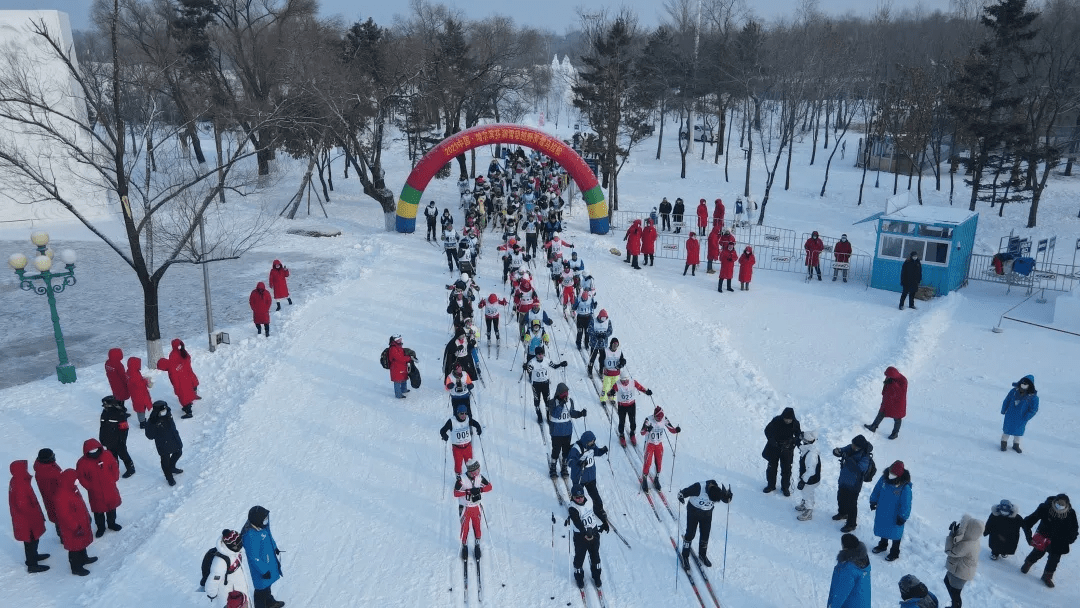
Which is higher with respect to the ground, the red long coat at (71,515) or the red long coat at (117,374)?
the red long coat at (117,374)

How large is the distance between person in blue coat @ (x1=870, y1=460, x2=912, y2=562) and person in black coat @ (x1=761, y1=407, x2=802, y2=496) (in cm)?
127

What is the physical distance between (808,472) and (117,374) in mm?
10313

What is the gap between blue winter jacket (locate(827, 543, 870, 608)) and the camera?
643 cm

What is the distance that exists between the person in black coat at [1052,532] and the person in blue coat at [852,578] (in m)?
2.74

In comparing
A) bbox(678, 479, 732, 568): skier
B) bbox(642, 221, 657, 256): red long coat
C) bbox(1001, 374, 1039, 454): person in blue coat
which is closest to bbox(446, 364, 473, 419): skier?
bbox(678, 479, 732, 568): skier

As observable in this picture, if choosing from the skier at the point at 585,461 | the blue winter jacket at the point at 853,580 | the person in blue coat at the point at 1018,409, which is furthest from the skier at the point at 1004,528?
the skier at the point at 585,461

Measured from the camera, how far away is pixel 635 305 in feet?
57.6

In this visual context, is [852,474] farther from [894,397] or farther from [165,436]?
[165,436]

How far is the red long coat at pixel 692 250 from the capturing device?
66.8 feet

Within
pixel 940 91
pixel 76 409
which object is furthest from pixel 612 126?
pixel 76 409

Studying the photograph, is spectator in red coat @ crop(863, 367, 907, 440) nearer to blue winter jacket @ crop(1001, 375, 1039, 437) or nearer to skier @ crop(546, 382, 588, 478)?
blue winter jacket @ crop(1001, 375, 1039, 437)

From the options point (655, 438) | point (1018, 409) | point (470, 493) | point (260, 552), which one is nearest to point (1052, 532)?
point (1018, 409)

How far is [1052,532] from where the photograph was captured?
7781 mm

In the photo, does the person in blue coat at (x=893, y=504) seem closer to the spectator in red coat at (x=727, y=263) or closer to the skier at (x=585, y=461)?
the skier at (x=585, y=461)
